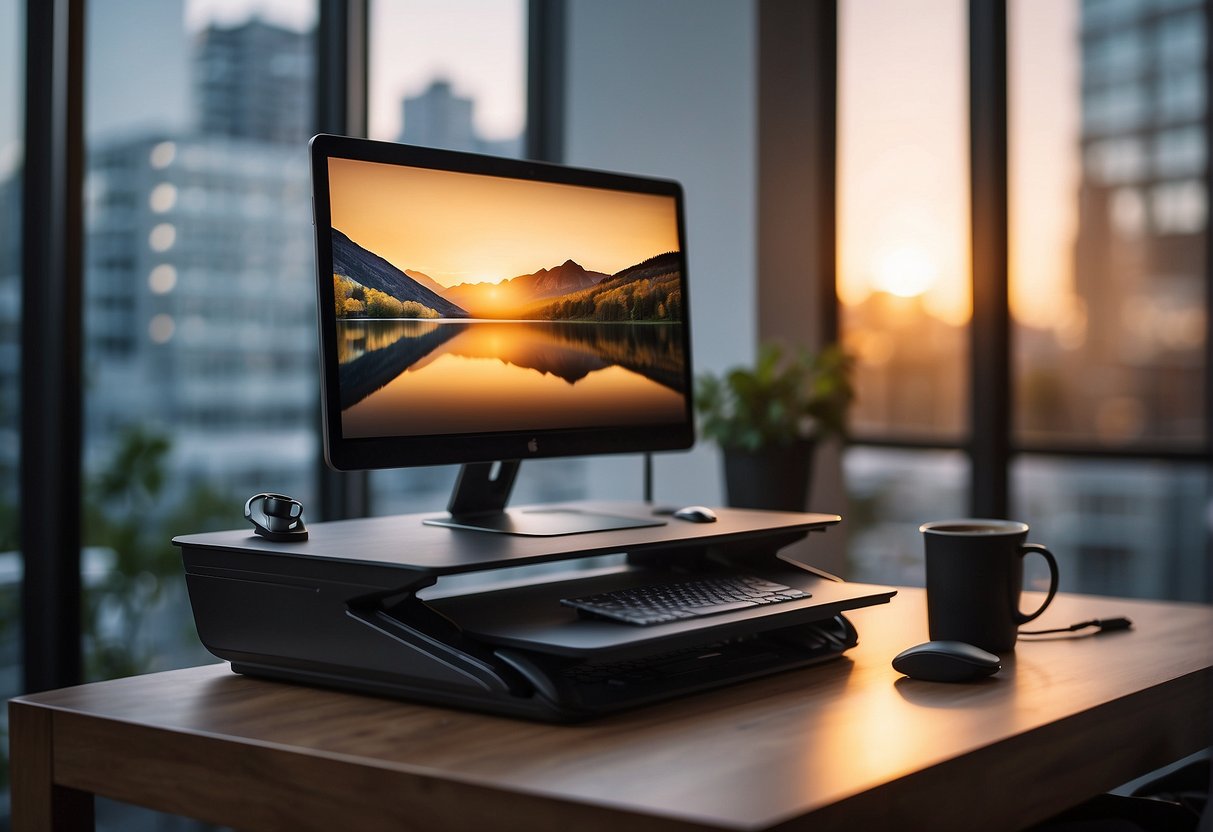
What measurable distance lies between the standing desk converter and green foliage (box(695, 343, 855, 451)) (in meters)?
1.77

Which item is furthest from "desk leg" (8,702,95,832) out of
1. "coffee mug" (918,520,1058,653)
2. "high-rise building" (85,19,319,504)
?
"high-rise building" (85,19,319,504)

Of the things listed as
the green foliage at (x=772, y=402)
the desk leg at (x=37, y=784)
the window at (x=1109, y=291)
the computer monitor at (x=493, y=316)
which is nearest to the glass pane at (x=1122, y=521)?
the window at (x=1109, y=291)

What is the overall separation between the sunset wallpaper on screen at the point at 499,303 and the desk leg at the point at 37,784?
0.41 m

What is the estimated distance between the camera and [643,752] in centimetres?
96

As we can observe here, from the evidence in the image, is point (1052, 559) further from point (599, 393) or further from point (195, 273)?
point (195, 273)

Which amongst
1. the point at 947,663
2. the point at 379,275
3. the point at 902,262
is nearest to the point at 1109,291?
the point at 902,262

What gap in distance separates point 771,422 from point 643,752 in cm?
227

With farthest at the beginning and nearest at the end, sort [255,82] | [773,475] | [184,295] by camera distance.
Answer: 1. [773,475]
2. [255,82]
3. [184,295]

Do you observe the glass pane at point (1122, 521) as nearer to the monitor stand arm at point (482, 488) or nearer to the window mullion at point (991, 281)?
the window mullion at point (991, 281)

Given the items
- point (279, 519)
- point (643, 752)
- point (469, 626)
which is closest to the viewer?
point (643, 752)

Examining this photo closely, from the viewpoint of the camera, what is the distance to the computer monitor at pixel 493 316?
1301 millimetres

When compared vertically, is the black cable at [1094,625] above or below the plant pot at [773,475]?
below

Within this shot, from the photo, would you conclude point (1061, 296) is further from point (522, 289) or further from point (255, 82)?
point (522, 289)

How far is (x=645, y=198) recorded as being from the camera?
5.41 feet
